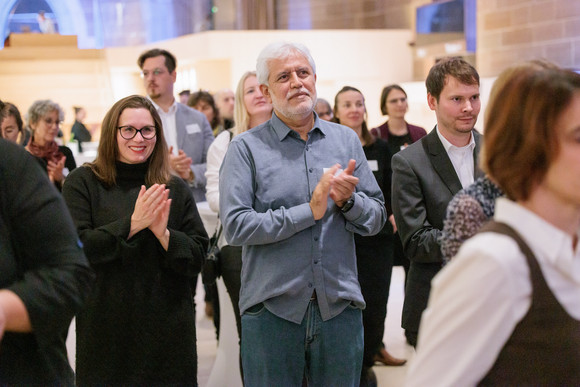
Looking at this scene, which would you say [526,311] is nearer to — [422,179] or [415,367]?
[415,367]

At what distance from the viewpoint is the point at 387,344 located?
4629 mm

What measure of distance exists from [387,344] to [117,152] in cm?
262

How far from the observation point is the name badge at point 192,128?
4500mm

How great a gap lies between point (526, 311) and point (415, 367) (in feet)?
0.67

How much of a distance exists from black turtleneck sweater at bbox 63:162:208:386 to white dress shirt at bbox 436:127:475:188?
101 cm

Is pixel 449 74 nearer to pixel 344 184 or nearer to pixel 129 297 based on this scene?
pixel 344 184

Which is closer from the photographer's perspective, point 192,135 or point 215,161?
point 215,161

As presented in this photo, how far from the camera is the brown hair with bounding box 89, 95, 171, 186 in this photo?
8.66ft

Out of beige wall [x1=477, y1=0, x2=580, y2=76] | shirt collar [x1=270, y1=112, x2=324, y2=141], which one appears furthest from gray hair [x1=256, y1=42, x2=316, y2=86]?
beige wall [x1=477, y1=0, x2=580, y2=76]

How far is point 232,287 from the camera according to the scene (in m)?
3.20

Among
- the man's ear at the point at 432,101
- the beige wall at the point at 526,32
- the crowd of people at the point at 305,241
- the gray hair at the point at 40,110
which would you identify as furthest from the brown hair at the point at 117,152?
the beige wall at the point at 526,32

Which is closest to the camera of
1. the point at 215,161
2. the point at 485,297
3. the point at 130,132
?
the point at 485,297

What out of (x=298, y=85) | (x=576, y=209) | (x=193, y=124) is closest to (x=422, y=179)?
(x=298, y=85)

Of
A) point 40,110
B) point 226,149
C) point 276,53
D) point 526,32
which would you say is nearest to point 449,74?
point 276,53
